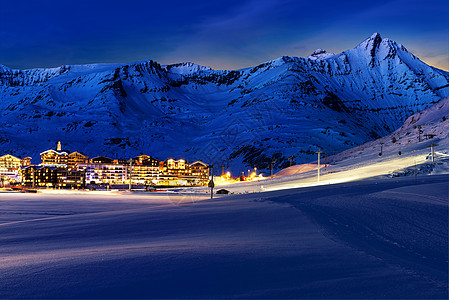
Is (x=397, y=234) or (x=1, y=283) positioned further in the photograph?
(x=397, y=234)

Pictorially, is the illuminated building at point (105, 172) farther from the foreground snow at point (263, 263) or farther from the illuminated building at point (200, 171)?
the foreground snow at point (263, 263)

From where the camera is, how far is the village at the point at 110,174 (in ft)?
452

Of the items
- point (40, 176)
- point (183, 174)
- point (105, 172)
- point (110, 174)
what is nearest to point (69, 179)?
point (40, 176)

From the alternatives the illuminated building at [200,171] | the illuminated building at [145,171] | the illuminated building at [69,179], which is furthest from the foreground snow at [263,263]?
the illuminated building at [145,171]

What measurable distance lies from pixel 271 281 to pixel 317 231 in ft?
16.3

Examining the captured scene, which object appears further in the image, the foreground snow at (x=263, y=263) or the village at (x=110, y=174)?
the village at (x=110, y=174)

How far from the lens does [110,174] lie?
163625mm

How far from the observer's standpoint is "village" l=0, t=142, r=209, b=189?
137875 mm

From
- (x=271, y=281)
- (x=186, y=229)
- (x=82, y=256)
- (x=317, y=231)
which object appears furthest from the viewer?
(x=186, y=229)

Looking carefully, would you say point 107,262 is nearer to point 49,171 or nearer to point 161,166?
Result: point 49,171

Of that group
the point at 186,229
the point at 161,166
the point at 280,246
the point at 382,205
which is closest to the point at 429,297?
the point at 280,246

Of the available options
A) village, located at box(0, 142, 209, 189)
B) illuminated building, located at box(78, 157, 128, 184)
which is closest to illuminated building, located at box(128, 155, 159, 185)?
village, located at box(0, 142, 209, 189)

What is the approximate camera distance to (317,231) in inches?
417

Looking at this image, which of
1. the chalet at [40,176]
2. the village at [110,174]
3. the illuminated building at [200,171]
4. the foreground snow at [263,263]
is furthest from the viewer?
the illuminated building at [200,171]
